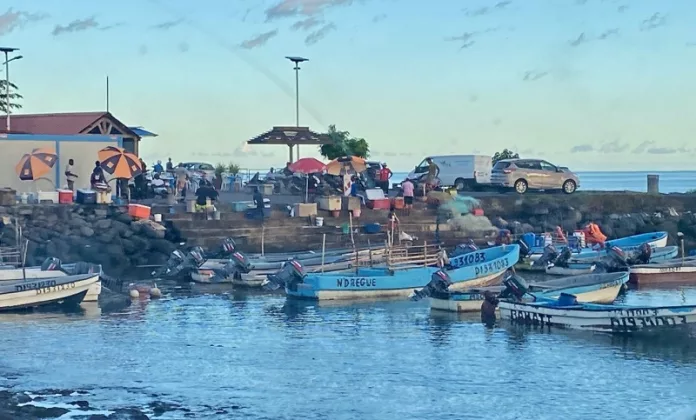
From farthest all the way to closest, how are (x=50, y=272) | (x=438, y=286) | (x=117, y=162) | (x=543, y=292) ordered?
(x=117, y=162) < (x=50, y=272) < (x=438, y=286) < (x=543, y=292)

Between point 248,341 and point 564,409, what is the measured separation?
28.4 feet

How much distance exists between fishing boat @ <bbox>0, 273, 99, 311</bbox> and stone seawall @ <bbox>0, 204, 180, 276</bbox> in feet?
22.8

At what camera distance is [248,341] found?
26453 mm

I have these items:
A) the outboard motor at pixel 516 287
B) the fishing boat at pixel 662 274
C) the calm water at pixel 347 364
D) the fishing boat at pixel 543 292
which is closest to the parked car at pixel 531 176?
the fishing boat at pixel 662 274

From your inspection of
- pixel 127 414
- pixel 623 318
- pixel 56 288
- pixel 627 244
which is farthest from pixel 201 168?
pixel 127 414

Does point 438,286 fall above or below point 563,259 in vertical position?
below

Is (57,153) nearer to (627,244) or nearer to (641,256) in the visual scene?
(627,244)

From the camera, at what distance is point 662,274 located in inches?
1414

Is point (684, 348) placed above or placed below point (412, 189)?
below

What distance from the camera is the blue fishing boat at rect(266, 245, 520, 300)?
31.8m

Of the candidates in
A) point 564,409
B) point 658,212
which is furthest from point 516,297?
point 658,212

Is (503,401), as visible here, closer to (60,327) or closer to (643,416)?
(643,416)

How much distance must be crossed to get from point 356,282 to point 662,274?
10.2 metres

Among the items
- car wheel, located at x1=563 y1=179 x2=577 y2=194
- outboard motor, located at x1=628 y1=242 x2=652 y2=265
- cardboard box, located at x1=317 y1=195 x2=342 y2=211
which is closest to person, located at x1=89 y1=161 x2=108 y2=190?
cardboard box, located at x1=317 y1=195 x2=342 y2=211
